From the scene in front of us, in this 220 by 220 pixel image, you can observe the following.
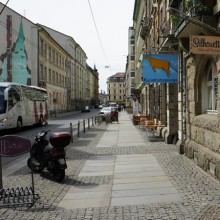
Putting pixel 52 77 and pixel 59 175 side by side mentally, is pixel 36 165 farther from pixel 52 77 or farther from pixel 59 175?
pixel 52 77

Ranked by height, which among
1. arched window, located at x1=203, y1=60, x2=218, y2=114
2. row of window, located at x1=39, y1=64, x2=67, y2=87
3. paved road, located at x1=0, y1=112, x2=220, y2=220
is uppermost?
row of window, located at x1=39, y1=64, x2=67, y2=87

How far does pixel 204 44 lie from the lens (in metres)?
5.60

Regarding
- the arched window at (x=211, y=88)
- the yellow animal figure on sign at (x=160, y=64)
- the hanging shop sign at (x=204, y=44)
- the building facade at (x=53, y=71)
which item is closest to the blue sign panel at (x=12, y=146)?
the hanging shop sign at (x=204, y=44)

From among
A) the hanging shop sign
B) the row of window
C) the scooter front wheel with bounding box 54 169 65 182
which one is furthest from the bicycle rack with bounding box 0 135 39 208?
the row of window

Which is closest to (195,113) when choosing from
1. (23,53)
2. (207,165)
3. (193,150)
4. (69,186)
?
(193,150)

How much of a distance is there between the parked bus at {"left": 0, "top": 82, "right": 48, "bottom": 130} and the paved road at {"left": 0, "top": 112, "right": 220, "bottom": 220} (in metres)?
10.9

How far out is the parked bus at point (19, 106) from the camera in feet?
70.7

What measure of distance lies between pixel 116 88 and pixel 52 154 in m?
153

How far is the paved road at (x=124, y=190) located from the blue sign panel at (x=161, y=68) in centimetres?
275

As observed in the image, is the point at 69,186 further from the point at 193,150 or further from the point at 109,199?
the point at 193,150

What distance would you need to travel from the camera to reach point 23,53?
152 feet

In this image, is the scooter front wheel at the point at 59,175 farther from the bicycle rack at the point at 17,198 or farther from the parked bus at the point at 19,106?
the parked bus at the point at 19,106

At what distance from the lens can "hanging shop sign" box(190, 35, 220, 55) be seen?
5.60 metres

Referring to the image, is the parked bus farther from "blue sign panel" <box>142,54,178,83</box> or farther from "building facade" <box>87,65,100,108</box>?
"building facade" <box>87,65,100,108</box>
